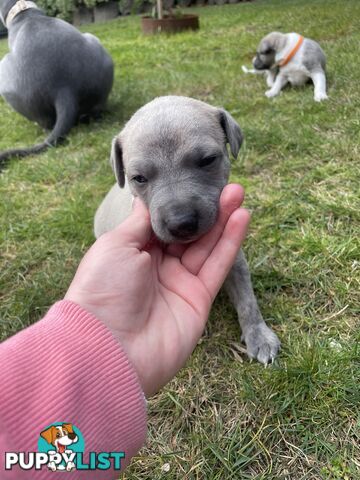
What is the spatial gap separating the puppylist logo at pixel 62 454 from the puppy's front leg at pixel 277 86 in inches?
212

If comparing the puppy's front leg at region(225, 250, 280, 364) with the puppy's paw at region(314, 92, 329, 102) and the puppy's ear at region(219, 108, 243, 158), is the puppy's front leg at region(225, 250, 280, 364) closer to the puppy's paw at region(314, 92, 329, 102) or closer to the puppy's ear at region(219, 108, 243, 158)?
the puppy's ear at region(219, 108, 243, 158)

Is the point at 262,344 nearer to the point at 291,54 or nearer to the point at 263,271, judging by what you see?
the point at 263,271

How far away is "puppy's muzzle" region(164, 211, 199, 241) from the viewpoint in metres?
2.16

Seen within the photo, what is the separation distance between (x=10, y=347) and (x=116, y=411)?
402mm

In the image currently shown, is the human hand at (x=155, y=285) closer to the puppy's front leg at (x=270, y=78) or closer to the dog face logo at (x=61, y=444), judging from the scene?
the dog face logo at (x=61, y=444)

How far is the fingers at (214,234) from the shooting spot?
2.29 metres

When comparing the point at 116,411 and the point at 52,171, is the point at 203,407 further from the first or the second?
the point at 52,171

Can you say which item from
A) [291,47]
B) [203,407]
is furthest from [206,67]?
[203,407]

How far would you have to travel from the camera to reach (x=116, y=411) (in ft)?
4.91

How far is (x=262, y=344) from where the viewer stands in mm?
2387

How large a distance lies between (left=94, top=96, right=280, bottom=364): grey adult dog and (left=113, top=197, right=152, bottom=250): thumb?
0.04 metres

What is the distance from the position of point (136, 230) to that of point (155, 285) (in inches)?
11.3

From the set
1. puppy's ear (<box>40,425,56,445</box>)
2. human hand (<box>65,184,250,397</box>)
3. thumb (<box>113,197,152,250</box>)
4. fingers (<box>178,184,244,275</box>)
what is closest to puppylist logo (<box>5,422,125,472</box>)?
puppy's ear (<box>40,425,56,445</box>)

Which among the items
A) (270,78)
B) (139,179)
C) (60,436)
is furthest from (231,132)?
(270,78)
